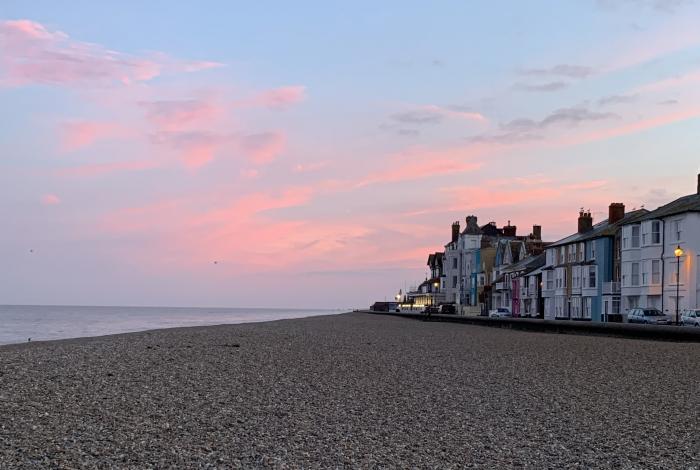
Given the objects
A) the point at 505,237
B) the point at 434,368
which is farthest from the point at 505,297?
the point at 434,368

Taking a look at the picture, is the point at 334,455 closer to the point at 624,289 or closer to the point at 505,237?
the point at 624,289

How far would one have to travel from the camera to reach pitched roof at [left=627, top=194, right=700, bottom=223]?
188ft

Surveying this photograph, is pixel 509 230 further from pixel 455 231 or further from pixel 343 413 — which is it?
pixel 343 413

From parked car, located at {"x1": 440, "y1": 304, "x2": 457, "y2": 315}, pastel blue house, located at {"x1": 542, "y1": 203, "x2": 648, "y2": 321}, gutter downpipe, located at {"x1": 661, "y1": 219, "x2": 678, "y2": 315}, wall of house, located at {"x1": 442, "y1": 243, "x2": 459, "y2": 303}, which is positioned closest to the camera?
gutter downpipe, located at {"x1": 661, "y1": 219, "x2": 678, "y2": 315}

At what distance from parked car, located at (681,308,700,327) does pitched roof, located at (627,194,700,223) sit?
9.20 meters

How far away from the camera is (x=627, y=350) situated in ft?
97.2

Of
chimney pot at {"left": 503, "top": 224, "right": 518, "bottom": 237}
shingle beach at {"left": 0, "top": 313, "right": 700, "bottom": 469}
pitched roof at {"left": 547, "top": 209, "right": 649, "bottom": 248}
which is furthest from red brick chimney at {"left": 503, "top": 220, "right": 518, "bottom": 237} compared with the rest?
shingle beach at {"left": 0, "top": 313, "right": 700, "bottom": 469}

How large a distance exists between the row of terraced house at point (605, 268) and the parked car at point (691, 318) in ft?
3.52

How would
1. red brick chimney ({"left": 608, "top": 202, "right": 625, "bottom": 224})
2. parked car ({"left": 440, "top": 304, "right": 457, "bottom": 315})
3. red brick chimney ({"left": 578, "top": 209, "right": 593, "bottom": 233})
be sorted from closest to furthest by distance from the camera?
red brick chimney ({"left": 608, "top": 202, "right": 625, "bottom": 224}) → red brick chimney ({"left": 578, "top": 209, "right": 593, "bottom": 233}) → parked car ({"left": 440, "top": 304, "right": 457, "bottom": 315})

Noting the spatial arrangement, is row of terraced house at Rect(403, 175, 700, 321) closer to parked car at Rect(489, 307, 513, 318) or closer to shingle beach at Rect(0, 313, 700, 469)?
parked car at Rect(489, 307, 513, 318)

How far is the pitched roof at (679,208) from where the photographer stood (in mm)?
57406

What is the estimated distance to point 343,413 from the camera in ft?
44.7

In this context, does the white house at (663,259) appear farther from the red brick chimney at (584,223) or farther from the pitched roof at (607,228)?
the red brick chimney at (584,223)

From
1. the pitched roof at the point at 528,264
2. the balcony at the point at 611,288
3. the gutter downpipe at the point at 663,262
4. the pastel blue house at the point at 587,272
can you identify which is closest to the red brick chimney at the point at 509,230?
the pitched roof at the point at 528,264
